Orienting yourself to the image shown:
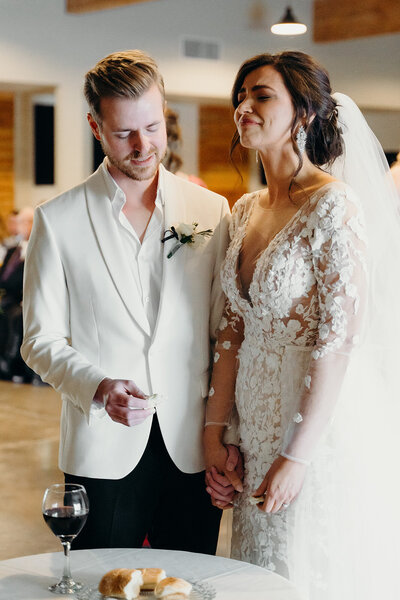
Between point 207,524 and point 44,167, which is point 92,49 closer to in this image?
point 44,167

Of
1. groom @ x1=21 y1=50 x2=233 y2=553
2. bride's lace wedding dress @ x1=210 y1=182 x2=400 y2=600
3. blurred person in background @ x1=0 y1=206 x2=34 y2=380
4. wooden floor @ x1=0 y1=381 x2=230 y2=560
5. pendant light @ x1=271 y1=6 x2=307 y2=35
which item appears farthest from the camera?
blurred person in background @ x1=0 y1=206 x2=34 y2=380

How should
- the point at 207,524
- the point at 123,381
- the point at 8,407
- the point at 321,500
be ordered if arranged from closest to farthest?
the point at 123,381 < the point at 321,500 < the point at 207,524 < the point at 8,407

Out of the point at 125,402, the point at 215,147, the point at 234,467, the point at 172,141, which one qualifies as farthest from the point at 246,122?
the point at 215,147

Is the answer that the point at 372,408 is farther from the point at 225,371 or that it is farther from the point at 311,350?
the point at 225,371

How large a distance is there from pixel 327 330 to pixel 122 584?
0.83 meters

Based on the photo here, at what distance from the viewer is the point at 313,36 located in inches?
415

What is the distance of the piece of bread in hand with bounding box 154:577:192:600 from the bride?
1.82 feet

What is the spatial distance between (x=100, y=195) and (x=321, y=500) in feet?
3.39

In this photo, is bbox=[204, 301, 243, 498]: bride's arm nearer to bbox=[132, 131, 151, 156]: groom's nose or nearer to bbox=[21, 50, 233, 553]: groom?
bbox=[21, 50, 233, 553]: groom

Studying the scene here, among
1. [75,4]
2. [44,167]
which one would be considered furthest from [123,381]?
[44,167]

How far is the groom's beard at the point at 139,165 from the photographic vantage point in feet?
7.93

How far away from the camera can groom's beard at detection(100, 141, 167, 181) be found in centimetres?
242

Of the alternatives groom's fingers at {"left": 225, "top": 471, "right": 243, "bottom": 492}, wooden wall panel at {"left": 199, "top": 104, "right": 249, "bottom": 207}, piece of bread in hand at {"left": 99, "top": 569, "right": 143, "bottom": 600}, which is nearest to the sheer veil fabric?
groom's fingers at {"left": 225, "top": 471, "right": 243, "bottom": 492}

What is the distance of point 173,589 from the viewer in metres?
1.83
